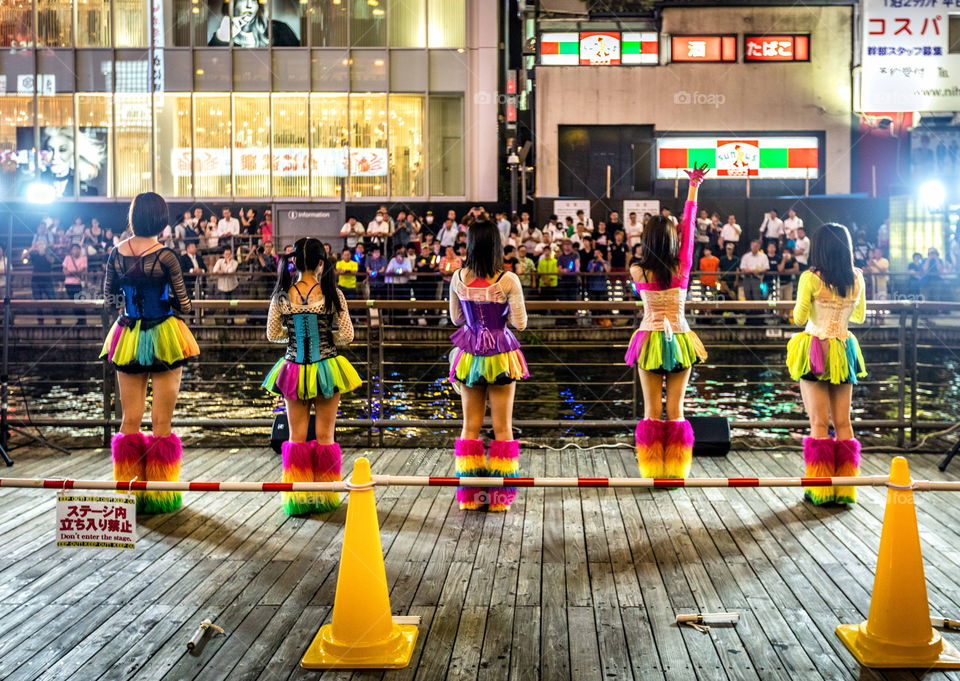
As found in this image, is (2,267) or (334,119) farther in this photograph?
(334,119)

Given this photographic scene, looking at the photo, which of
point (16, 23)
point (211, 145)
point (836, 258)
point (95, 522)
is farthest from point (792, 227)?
point (16, 23)

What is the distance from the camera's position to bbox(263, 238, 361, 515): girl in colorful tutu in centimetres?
616

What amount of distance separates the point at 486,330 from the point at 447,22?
23707mm

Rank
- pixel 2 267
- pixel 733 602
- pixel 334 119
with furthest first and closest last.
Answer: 1. pixel 334 119
2. pixel 2 267
3. pixel 733 602

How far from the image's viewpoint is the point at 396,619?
14.1ft

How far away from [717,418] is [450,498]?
2.65 metres

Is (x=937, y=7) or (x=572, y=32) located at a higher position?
(x=572, y=32)

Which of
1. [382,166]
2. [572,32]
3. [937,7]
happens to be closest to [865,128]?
[572,32]

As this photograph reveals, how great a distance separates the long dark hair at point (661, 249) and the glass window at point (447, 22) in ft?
75.1

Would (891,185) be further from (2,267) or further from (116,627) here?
(116,627)

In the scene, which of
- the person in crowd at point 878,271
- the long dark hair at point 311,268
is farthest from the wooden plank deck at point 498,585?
the person in crowd at point 878,271

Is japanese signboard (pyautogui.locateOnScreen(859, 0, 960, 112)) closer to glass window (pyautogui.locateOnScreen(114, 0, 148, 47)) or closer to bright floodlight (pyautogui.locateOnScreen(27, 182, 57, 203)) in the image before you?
bright floodlight (pyautogui.locateOnScreen(27, 182, 57, 203))

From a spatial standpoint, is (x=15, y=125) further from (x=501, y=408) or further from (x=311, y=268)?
(x=501, y=408)

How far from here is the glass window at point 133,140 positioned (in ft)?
92.6
